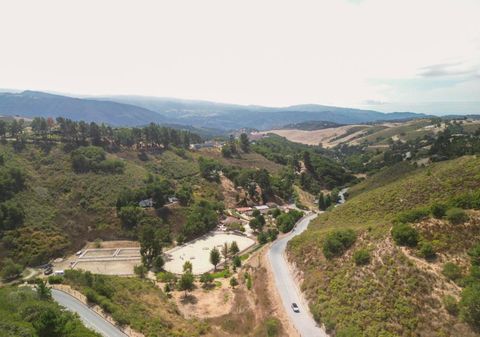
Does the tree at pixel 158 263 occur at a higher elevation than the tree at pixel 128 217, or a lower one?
lower

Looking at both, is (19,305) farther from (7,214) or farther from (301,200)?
(301,200)

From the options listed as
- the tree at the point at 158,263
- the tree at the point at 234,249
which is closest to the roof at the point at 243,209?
the tree at the point at 234,249

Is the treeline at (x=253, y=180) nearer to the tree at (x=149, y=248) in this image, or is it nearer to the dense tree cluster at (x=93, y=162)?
the dense tree cluster at (x=93, y=162)

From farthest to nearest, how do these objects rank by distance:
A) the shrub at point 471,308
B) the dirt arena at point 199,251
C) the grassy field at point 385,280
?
the dirt arena at point 199,251
the grassy field at point 385,280
the shrub at point 471,308

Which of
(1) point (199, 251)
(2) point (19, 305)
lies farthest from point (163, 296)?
(1) point (199, 251)

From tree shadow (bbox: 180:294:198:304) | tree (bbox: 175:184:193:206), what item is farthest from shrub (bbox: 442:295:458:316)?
tree (bbox: 175:184:193:206)

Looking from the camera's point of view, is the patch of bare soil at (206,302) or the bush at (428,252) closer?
the bush at (428,252)

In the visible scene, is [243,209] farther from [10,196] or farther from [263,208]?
[10,196]
